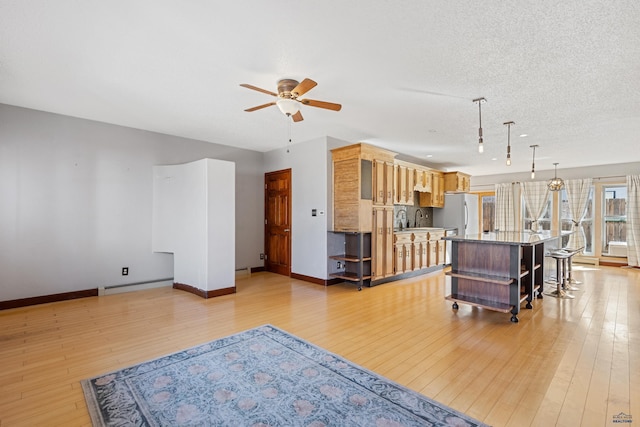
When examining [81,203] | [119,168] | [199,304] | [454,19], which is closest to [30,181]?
[81,203]

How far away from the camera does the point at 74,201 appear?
4504mm

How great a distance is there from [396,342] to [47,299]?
186 inches

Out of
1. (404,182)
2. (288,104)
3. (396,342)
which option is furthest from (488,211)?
(288,104)

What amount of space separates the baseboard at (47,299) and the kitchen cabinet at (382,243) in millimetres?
4484

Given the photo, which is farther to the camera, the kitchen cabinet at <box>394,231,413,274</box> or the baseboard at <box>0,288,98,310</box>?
the kitchen cabinet at <box>394,231,413,274</box>

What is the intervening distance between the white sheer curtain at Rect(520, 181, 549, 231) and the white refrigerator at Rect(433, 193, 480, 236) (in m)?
2.01

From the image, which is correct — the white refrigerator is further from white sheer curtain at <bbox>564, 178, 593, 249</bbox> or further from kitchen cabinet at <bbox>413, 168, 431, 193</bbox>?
white sheer curtain at <bbox>564, 178, 593, 249</bbox>

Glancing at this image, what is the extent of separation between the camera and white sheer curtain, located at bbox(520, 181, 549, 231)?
866cm

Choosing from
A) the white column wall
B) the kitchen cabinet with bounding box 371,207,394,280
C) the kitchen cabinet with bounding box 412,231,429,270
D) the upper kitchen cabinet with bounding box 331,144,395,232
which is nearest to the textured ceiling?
the upper kitchen cabinet with bounding box 331,144,395,232

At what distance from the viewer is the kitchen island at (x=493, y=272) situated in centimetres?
367

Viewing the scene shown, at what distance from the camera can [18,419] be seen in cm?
192

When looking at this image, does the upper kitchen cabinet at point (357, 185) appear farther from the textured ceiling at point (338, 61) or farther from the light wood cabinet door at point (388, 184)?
the textured ceiling at point (338, 61)

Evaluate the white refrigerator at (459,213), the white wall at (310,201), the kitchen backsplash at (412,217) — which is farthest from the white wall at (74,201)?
the white refrigerator at (459,213)

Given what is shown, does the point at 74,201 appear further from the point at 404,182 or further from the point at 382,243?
the point at 404,182
